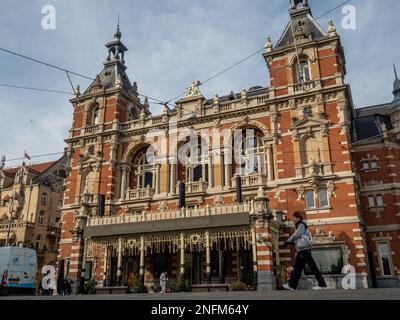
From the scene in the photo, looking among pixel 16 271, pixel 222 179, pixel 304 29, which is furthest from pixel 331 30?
pixel 16 271

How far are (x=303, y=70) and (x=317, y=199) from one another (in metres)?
9.91

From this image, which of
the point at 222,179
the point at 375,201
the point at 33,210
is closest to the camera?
the point at 375,201

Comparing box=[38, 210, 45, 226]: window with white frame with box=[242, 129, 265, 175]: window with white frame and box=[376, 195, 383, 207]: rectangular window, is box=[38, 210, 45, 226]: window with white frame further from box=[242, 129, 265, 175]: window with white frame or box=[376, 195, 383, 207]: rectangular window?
box=[376, 195, 383, 207]: rectangular window

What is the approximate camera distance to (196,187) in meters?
28.5

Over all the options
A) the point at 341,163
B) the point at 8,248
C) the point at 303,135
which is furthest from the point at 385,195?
the point at 8,248

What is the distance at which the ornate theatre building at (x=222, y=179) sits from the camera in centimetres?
2267

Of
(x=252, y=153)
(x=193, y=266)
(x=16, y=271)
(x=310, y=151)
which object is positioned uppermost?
(x=252, y=153)

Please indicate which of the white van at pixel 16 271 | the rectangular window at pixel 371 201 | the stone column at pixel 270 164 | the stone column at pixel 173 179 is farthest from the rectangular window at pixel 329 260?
the white van at pixel 16 271

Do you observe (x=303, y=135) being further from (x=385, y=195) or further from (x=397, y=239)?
(x=397, y=239)

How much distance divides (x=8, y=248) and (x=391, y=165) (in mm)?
27071

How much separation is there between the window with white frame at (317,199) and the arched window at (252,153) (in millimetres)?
4024

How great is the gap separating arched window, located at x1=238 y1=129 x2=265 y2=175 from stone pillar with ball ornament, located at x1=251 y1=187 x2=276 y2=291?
6.31m

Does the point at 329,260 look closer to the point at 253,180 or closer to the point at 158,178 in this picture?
the point at 253,180
